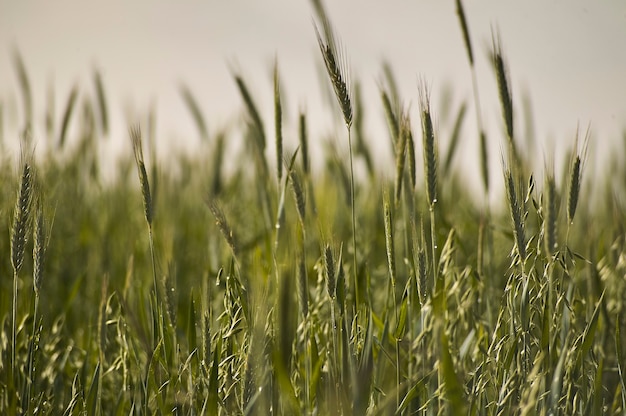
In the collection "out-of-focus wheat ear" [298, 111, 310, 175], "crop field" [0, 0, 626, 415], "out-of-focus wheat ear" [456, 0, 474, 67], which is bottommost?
"crop field" [0, 0, 626, 415]

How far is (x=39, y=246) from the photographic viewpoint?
829 millimetres

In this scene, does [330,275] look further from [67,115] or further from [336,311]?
[67,115]

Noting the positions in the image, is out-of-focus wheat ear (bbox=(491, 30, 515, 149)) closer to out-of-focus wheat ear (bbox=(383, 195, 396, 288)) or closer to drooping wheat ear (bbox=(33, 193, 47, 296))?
out-of-focus wheat ear (bbox=(383, 195, 396, 288))

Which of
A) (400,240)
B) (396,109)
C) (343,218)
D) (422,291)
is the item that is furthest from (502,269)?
(422,291)

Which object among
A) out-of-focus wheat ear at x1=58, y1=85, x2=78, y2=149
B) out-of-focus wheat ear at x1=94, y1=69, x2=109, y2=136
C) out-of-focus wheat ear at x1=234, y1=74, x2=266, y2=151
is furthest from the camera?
out-of-focus wheat ear at x1=94, y1=69, x2=109, y2=136

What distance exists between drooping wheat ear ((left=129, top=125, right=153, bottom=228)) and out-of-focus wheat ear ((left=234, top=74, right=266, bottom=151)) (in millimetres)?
413

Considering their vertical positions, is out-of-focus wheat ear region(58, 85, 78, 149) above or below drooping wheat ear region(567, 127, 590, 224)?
above

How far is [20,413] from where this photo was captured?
35.3 inches

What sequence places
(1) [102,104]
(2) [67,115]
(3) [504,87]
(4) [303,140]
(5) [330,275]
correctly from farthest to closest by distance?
(1) [102,104], (2) [67,115], (4) [303,140], (3) [504,87], (5) [330,275]

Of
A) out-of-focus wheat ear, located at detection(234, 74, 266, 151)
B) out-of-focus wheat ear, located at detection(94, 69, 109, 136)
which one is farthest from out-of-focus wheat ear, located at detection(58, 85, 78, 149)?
out-of-focus wheat ear, located at detection(234, 74, 266, 151)

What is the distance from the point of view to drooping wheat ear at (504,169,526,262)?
801 mm

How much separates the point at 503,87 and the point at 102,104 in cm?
127

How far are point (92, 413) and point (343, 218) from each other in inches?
38.8

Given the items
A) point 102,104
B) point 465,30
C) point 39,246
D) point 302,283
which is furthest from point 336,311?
point 102,104
